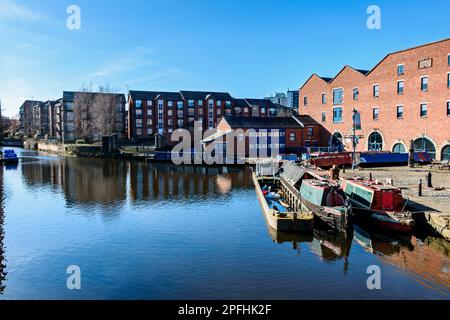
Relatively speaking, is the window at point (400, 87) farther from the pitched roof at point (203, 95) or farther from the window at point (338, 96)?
the pitched roof at point (203, 95)

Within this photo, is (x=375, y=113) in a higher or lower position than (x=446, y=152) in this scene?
higher

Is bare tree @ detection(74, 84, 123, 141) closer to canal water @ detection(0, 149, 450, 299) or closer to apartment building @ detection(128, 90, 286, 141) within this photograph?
apartment building @ detection(128, 90, 286, 141)

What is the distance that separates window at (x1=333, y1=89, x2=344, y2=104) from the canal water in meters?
30.9

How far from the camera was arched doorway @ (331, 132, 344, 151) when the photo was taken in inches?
2057

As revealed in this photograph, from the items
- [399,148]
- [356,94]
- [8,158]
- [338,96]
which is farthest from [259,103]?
[8,158]

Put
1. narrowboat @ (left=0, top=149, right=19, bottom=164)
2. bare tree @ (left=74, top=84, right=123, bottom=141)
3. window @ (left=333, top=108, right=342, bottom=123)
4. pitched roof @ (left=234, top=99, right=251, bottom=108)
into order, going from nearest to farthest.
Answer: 1. window @ (left=333, top=108, right=342, bottom=123)
2. narrowboat @ (left=0, top=149, right=19, bottom=164)
3. bare tree @ (left=74, top=84, right=123, bottom=141)
4. pitched roof @ (left=234, top=99, right=251, bottom=108)

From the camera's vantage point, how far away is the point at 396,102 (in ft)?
144

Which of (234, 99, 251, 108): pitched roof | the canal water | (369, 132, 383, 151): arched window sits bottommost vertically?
the canal water

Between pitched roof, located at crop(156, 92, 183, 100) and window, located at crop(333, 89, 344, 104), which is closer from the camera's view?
window, located at crop(333, 89, 344, 104)

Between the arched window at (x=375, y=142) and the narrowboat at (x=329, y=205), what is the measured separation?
28670 millimetres

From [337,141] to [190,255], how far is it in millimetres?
42400

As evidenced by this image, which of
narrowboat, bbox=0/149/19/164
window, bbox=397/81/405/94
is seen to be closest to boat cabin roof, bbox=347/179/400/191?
window, bbox=397/81/405/94

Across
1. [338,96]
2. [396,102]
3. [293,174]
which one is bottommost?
[293,174]

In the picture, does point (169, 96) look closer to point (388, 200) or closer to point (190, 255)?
point (388, 200)
